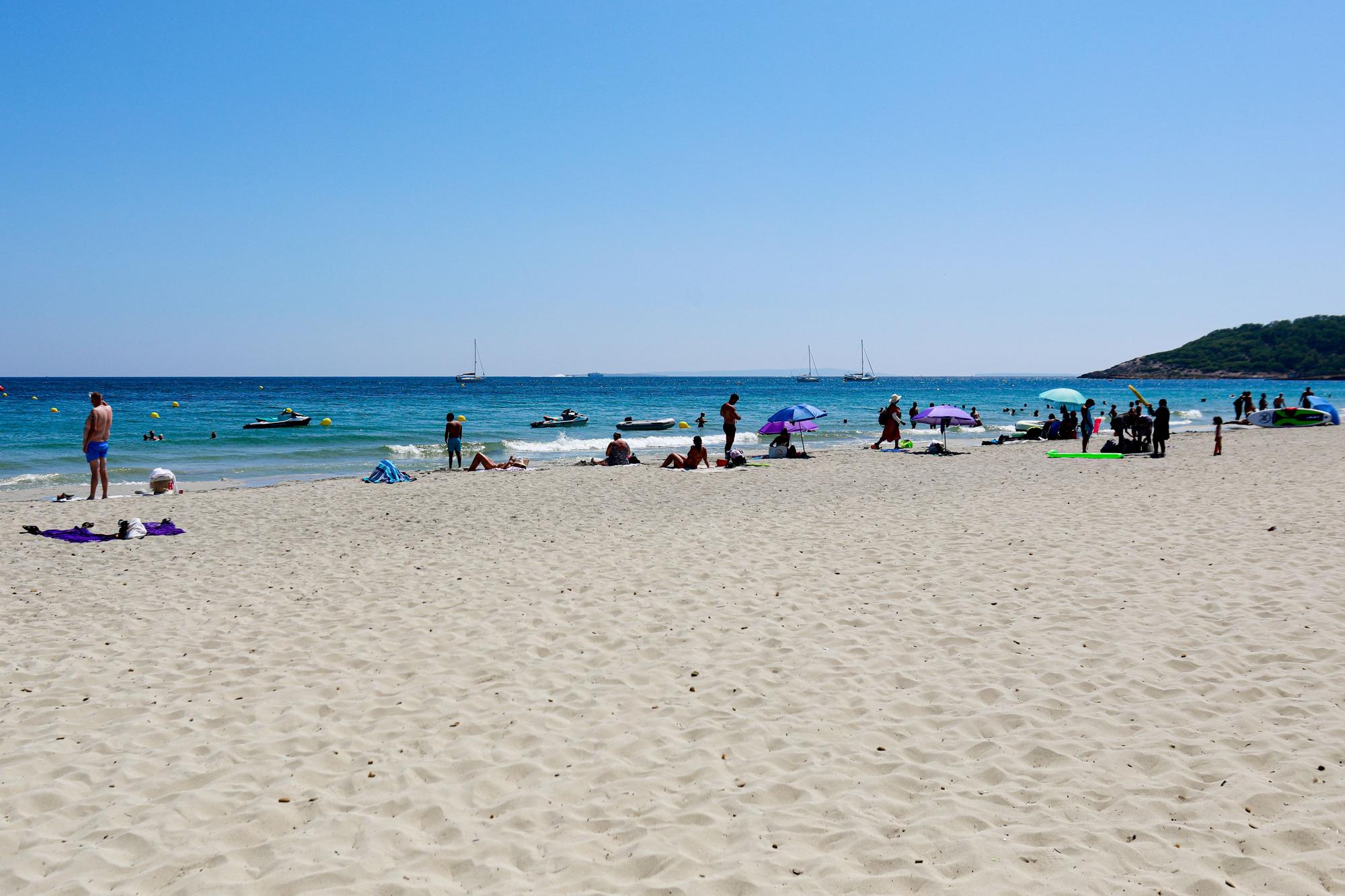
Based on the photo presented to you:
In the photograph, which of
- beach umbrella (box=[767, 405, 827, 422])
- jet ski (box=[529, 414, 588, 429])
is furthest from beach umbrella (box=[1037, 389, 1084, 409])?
jet ski (box=[529, 414, 588, 429])

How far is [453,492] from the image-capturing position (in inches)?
640

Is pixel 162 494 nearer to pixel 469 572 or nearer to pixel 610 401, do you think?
pixel 469 572

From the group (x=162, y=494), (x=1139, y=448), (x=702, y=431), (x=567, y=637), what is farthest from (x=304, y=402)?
(x=567, y=637)

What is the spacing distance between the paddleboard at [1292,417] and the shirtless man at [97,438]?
131 feet

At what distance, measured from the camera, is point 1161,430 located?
2088 centimetres

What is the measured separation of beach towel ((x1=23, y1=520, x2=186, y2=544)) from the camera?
11391 millimetres

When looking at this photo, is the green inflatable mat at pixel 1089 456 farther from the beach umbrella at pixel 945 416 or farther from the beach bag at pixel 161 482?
the beach bag at pixel 161 482

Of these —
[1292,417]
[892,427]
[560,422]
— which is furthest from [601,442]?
[1292,417]

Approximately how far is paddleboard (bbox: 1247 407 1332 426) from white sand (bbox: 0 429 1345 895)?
28922 millimetres

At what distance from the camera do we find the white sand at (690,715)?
3.51 m

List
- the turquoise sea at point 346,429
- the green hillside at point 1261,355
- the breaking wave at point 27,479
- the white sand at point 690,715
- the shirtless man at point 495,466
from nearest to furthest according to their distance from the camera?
the white sand at point 690,715 → the breaking wave at point 27,479 → the shirtless man at point 495,466 → the turquoise sea at point 346,429 → the green hillside at point 1261,355


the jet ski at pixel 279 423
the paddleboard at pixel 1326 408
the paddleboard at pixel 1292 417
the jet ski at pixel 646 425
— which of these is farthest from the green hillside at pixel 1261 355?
the jet ski at pixel 279 423

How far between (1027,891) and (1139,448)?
22348 millimetres

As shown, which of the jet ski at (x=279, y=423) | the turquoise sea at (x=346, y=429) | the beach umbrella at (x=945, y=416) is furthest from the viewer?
the jet ski at (x=279, y=423)
